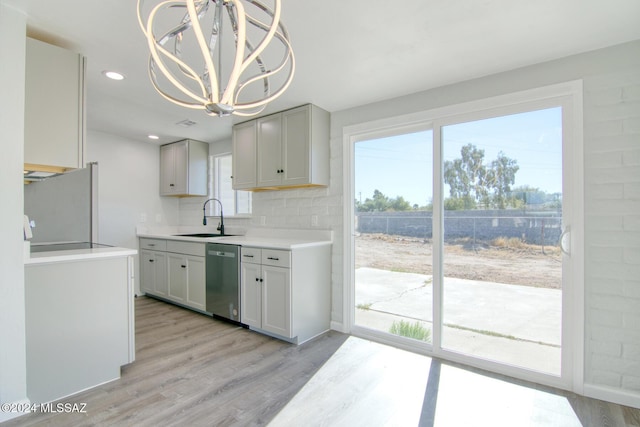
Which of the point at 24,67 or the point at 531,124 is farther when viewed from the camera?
the point at 531,124

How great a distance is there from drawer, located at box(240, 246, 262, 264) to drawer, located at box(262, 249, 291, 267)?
0.22ft

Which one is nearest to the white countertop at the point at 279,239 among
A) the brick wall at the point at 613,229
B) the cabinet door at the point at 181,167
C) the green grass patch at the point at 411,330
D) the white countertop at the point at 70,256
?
the cabinet door at the point at 181,167

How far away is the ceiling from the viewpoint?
5.44ft

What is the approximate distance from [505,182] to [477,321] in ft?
3.67

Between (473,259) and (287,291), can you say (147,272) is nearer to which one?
(287,291)

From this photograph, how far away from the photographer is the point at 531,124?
229 centimetres

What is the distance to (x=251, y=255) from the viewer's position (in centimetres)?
303

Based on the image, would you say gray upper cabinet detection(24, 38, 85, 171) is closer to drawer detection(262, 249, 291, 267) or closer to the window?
drawer detection(262, 249, 291, 267)

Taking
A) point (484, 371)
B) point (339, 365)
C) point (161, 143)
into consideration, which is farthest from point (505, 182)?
point (161, 143)

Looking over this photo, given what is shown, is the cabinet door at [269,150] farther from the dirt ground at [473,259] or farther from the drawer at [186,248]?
the dirt ground at [473,259]

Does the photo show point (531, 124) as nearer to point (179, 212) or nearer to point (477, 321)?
point (477, 321)

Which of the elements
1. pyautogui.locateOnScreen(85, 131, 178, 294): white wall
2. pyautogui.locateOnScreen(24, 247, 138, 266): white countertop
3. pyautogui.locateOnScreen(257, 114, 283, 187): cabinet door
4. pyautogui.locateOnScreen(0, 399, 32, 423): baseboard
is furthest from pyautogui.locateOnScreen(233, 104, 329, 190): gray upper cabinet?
pyautogui.locateOnScreen(0, 399, 32, 423): baseboard

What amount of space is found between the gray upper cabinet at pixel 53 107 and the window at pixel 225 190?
2.24 meters

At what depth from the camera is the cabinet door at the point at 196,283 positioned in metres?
3.50
